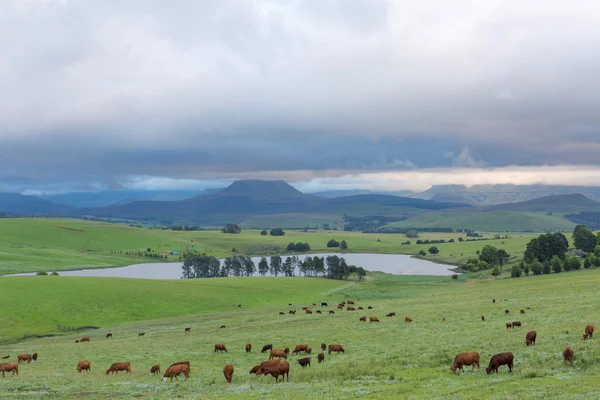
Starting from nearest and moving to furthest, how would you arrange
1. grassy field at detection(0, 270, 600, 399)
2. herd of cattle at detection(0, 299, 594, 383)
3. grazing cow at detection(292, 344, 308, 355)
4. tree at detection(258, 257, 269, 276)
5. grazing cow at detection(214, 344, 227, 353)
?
1. grassy field at detection(0, 270, 600, 399)
2. herd of cattle at detection(0, 299, 594, 383)
3. grazing cow at detection(292, 344, 308, 355)
4. grazing cow at detection(214, 344, 227, 353)
5. tree at detection(258, 257, 269, 276)

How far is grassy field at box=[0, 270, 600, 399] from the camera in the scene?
22.5 metres

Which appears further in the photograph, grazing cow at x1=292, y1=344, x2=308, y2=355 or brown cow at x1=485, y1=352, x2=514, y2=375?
grazing cow at x1=292, y1=344, x2=308, y2=355

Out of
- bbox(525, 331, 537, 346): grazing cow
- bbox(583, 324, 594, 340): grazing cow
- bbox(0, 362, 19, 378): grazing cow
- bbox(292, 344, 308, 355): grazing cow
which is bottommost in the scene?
bbox(0, 362, 19, 378): grazing cow

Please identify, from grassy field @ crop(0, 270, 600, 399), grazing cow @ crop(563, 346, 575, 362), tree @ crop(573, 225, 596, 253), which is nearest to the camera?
grassy field @ crop(0, 270, 600, 399)

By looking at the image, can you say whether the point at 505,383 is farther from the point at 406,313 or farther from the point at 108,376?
the point at 406,313

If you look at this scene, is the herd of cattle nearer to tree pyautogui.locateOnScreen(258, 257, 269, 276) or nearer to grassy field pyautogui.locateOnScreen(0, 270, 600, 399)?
grassy field pyautogui.locateOnScreen(0, 270, 600, 399)

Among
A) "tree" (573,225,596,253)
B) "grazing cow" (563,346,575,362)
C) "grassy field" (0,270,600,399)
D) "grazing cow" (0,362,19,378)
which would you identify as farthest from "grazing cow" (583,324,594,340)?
"tree" (573,225,596,253)

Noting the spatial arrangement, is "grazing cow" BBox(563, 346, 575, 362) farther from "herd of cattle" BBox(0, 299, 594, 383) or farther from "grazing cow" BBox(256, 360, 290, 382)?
"grazing cow" BBox(256, 360, 290, 382)

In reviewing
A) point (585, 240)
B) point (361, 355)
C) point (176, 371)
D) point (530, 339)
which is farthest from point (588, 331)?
point (585, 240)

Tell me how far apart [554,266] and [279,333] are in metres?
99.8

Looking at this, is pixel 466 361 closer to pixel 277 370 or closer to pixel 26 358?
pixel 277 370

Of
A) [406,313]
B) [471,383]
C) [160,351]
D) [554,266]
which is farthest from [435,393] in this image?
[554,266]

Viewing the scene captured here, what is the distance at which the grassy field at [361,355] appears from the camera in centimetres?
2248

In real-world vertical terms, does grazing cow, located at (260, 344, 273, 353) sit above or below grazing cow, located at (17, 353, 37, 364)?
above
